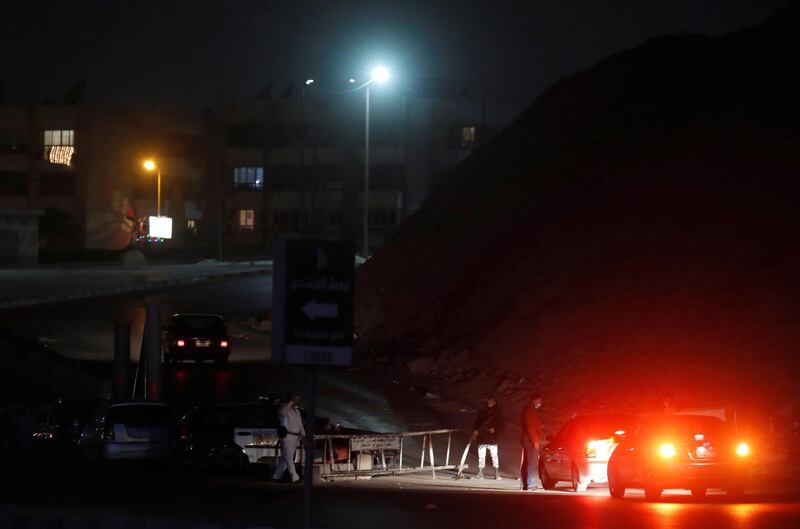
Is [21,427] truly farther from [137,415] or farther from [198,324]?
[198,324]

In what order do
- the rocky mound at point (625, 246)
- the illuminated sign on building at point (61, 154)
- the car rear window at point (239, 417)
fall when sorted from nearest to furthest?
the car rear window at point (239, 417) → the rocky mound at point (625, 246) → the illuminated sign on building at point (61, 154)

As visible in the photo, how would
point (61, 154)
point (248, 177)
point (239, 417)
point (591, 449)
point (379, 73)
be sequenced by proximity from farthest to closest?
point (61, 154), point (248, 177), point (379, 73), point (239, 417), point (591, 449)

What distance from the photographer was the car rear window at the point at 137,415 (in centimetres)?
2545

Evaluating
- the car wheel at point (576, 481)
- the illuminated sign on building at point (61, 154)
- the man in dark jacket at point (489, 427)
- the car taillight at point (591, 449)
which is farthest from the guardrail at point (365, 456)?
the illuminated sign on building at point (61, 154)

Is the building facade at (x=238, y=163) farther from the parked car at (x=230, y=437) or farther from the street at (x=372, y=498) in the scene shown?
the parked car at (x=230, y=437)

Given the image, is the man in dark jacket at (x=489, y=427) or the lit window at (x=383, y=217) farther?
the lit window at (x=383, y=217)

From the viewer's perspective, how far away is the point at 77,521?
47.8 feet

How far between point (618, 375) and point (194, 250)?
60118mm

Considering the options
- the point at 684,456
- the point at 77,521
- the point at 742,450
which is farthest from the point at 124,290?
the point at 77,521

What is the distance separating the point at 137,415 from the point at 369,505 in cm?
983

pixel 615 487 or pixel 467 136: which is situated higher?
pixel 467 136

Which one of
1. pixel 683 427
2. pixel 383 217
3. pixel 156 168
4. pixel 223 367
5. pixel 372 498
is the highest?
pixel 156 168

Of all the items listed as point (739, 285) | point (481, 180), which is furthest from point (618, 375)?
point (481, 180)

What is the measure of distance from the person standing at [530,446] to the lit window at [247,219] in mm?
75456
